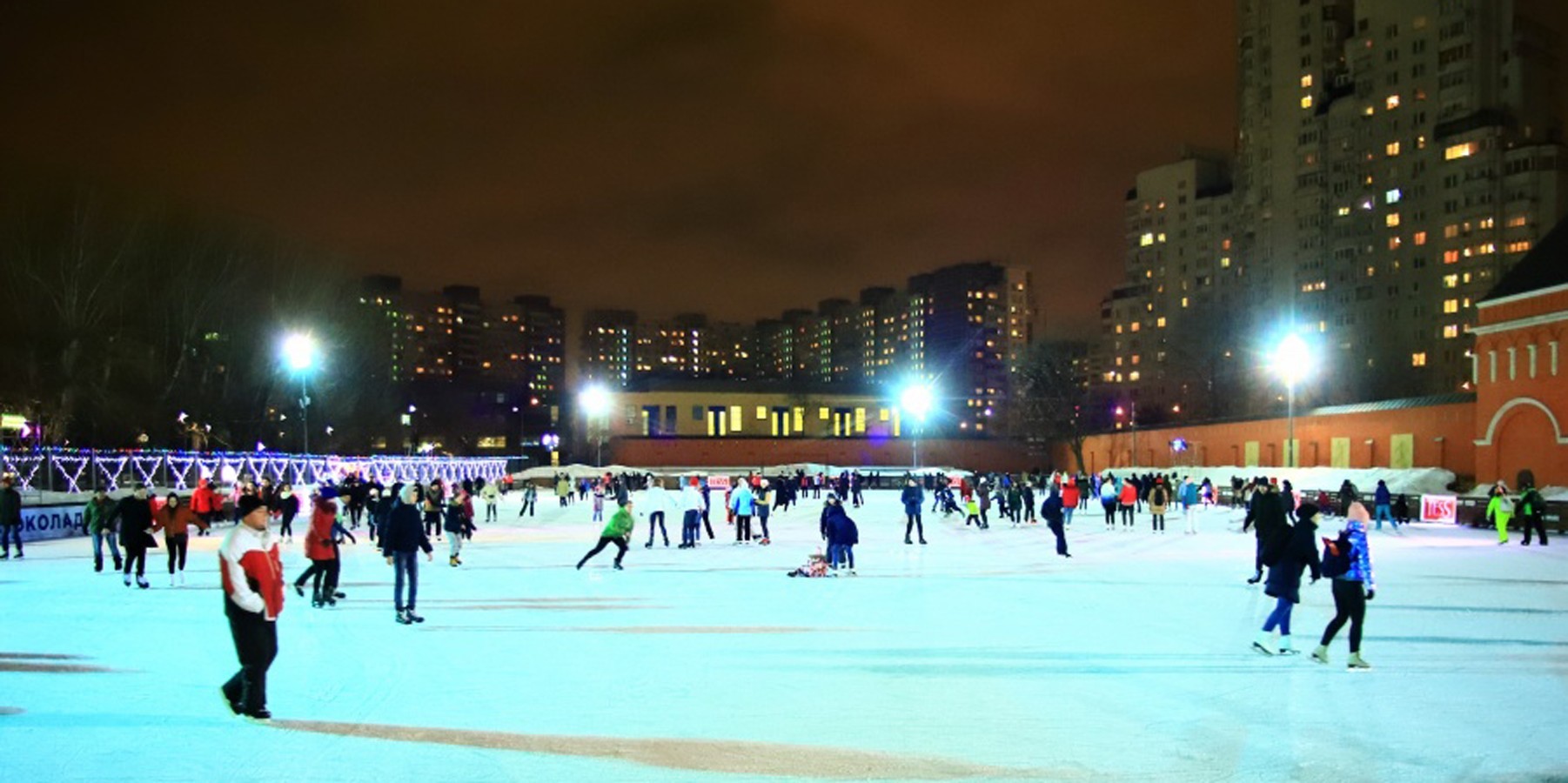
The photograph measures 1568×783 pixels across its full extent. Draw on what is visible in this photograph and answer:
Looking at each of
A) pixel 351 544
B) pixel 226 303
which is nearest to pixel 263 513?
pixel 351 544

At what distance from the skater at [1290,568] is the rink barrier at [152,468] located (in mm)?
18708

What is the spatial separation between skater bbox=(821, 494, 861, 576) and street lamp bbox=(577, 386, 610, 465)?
189ft

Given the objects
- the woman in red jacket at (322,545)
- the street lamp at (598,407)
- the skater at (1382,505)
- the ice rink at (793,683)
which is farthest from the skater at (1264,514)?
the street lamp at (598,407)

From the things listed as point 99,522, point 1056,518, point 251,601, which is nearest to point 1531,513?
point 1056,518

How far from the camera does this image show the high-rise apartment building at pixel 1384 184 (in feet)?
298

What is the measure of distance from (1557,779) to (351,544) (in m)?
23.2

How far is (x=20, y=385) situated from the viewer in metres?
39.9

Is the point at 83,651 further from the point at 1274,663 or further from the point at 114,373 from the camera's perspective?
the point at 114,373

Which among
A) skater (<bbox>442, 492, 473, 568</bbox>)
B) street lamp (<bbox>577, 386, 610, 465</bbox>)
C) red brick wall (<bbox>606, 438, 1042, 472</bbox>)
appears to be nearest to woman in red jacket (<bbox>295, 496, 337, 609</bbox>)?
skater (<bbox>442, 492, 473, 568</bbox>)

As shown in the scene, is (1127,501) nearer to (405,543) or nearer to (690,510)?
(690,510)

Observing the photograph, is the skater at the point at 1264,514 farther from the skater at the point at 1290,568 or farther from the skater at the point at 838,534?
the skater at the point at 838,534

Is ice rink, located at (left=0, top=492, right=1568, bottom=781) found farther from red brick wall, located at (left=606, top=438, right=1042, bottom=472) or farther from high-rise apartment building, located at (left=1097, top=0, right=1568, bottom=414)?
high-rise apartment building, located at (left=1097, top=0, right=1568, bottom=414)

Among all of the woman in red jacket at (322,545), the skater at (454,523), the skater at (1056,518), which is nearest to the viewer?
the woman in red jacket at (322,545)

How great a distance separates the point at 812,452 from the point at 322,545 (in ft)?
222
